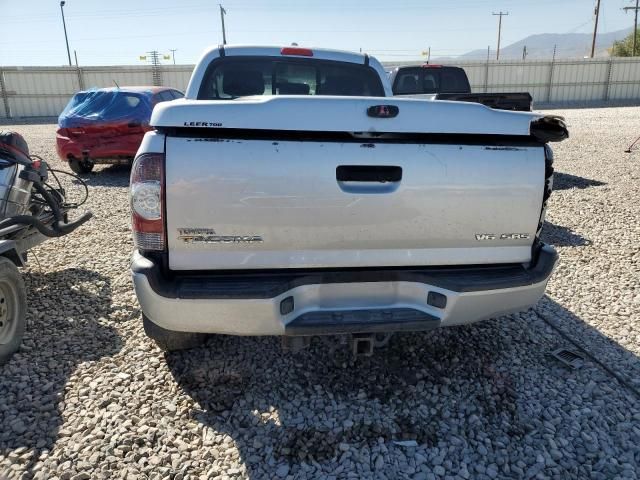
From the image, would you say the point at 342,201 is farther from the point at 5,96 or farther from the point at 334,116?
the point at 5,96

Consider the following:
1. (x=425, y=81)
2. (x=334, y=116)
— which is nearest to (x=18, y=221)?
(x=334, y=116)

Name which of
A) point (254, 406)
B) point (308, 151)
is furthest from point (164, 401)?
point (308, 151)

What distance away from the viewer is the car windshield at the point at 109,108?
9008 mm

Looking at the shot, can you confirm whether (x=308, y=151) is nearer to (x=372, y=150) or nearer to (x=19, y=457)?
(x=372, y=150)

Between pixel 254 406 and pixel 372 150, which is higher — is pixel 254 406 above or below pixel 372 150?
below

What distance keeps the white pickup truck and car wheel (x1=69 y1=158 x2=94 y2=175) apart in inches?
330

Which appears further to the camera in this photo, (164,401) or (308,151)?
(164,401)

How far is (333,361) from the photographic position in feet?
10.7

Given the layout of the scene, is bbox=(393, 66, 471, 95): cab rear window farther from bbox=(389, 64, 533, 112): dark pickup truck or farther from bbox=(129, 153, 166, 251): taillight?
bbox=(129, 153, 166, 251): taillight

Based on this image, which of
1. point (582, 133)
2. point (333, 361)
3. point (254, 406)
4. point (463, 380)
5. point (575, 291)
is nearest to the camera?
point (254, 406)

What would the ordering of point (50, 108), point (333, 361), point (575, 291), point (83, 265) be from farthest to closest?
point (50, 108) < point (83, 265) < point (575, 291) < point (333, 361)

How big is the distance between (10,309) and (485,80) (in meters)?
34.8

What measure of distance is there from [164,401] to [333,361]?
3.61ft

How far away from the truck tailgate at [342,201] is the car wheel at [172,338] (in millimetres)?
722
